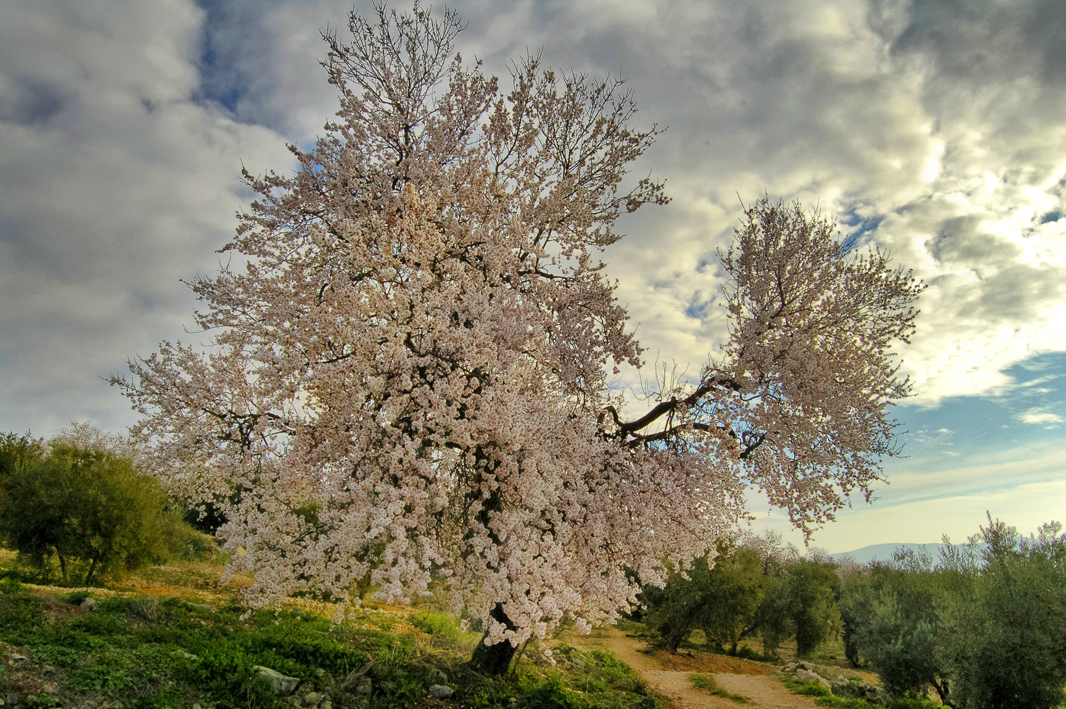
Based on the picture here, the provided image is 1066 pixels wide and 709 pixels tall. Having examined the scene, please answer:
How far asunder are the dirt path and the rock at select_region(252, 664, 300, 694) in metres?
8.43

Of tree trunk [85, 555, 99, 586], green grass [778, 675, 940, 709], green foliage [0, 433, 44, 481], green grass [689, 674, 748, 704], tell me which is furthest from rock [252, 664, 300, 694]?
green foliage [0, 433, 44, 481]

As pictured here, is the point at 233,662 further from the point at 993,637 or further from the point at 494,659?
the point at 993,637

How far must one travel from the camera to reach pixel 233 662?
26.5ft

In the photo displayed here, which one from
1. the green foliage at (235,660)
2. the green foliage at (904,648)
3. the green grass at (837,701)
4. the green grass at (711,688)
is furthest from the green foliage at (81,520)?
the green foliage at (904,648)

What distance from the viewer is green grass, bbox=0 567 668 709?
702cm

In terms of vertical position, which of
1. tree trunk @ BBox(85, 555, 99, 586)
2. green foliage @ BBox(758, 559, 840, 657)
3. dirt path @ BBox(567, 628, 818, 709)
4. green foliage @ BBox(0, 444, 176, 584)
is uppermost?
green foliage @ BBox(0, 444, 176, 584)

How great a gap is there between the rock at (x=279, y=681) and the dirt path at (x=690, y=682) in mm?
8427

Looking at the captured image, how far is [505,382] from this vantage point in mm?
8234

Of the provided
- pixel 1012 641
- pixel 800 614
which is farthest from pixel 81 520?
pixel 800 614

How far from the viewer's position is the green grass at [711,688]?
14.2m

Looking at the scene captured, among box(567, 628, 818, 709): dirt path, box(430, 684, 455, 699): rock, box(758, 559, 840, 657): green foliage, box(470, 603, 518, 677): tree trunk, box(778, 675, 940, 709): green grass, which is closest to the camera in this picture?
box(430, 684, 455, 699): rock

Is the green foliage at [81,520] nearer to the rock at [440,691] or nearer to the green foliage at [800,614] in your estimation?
the rock at [440,691]

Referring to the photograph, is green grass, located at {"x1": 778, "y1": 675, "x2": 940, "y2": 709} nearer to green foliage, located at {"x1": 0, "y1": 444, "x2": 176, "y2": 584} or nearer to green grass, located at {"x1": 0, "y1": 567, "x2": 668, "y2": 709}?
green grass, located at {"x1": 0, "y1": 567, "x2": 668, "y2": 709}

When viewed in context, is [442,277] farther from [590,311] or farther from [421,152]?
[590,311]
